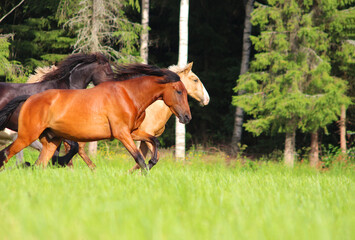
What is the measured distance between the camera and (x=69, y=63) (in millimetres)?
7410

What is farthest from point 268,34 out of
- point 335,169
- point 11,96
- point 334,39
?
point 11,96

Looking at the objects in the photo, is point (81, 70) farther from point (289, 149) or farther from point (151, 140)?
point (289, 149)

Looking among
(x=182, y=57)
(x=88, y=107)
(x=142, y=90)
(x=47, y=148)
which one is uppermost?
(x=182, y=57)

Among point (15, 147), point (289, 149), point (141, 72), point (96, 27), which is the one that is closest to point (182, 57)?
point (96, 27)

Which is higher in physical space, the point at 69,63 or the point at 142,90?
the point at 69,63

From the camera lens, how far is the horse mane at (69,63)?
7.38 m

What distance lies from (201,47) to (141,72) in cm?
1510

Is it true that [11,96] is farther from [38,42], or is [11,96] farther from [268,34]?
[38,42]

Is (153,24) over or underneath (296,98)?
over

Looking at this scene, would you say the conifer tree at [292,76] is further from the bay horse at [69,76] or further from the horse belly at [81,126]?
the horse belly at [81,126]

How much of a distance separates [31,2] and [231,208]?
15718 millimetres

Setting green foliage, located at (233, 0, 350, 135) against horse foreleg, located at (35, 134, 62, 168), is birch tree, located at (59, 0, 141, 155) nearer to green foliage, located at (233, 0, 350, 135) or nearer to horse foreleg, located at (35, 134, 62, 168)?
green foliage, located at (233, 0, 350, 135)

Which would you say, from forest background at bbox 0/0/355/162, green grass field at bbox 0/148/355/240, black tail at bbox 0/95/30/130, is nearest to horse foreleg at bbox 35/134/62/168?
black tail at bbox 0/95/30/130

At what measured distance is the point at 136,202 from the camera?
3.98m
